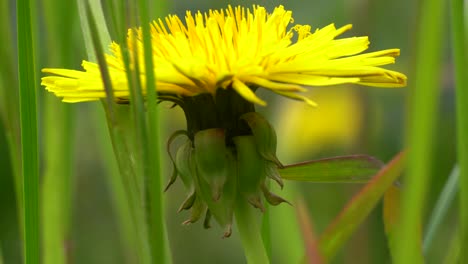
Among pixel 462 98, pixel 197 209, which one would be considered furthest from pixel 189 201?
pixel 462 98

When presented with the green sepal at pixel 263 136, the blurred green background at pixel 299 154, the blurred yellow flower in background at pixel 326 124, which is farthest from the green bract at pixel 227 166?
the blurred yellow flower in background at pixel 326 124

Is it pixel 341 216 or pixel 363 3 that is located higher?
pixel 363 3

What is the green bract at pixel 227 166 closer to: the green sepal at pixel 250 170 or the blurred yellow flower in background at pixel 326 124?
the green sepal at pixel 250 170

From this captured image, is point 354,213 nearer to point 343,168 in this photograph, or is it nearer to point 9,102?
point 343,168

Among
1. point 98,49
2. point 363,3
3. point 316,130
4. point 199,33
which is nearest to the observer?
point 98,49

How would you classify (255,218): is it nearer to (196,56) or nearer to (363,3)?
(196,56)

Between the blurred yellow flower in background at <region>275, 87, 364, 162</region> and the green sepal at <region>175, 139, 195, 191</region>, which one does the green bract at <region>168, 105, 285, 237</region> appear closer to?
the green sepal at <region>175, 139, 195, 191</region>

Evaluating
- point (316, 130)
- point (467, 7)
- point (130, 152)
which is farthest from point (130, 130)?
point (316, 130)
